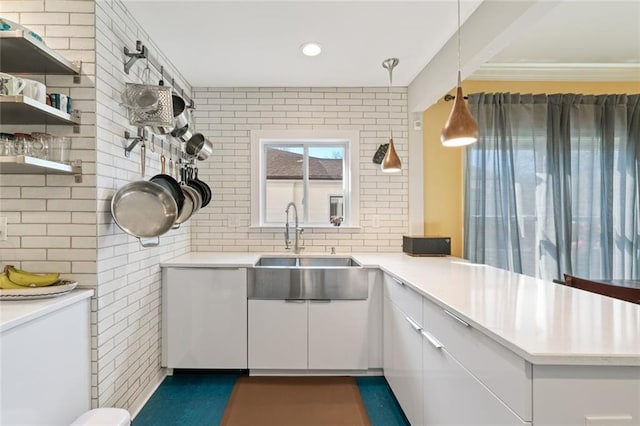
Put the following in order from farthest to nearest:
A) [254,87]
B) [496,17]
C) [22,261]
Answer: [254,87] < [496,17] < [22,261]

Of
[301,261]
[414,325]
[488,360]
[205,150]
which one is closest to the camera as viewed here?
[488,360]

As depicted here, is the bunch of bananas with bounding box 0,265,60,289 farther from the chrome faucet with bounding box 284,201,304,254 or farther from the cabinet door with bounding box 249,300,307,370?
the chrome faucet with bounding box 284,201,304,254

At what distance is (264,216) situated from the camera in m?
3.14

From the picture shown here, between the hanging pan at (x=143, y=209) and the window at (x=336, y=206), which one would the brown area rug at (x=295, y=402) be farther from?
the window at (x=336, y=206)

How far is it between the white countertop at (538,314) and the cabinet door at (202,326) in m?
1.33

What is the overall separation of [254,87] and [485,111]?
6.98ft

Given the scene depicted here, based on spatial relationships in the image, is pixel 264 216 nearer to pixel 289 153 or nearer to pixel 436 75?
pixel 289 153

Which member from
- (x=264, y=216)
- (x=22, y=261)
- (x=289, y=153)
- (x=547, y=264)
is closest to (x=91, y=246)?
(x=22, y=261)

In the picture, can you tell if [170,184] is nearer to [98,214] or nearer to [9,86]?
[98,214]

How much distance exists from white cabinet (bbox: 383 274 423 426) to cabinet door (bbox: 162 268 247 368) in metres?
1.07

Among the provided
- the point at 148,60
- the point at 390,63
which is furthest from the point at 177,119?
the point at 390,63

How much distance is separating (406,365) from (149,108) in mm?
2113

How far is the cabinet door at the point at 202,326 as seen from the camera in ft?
7.80

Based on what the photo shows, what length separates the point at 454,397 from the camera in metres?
1.26
